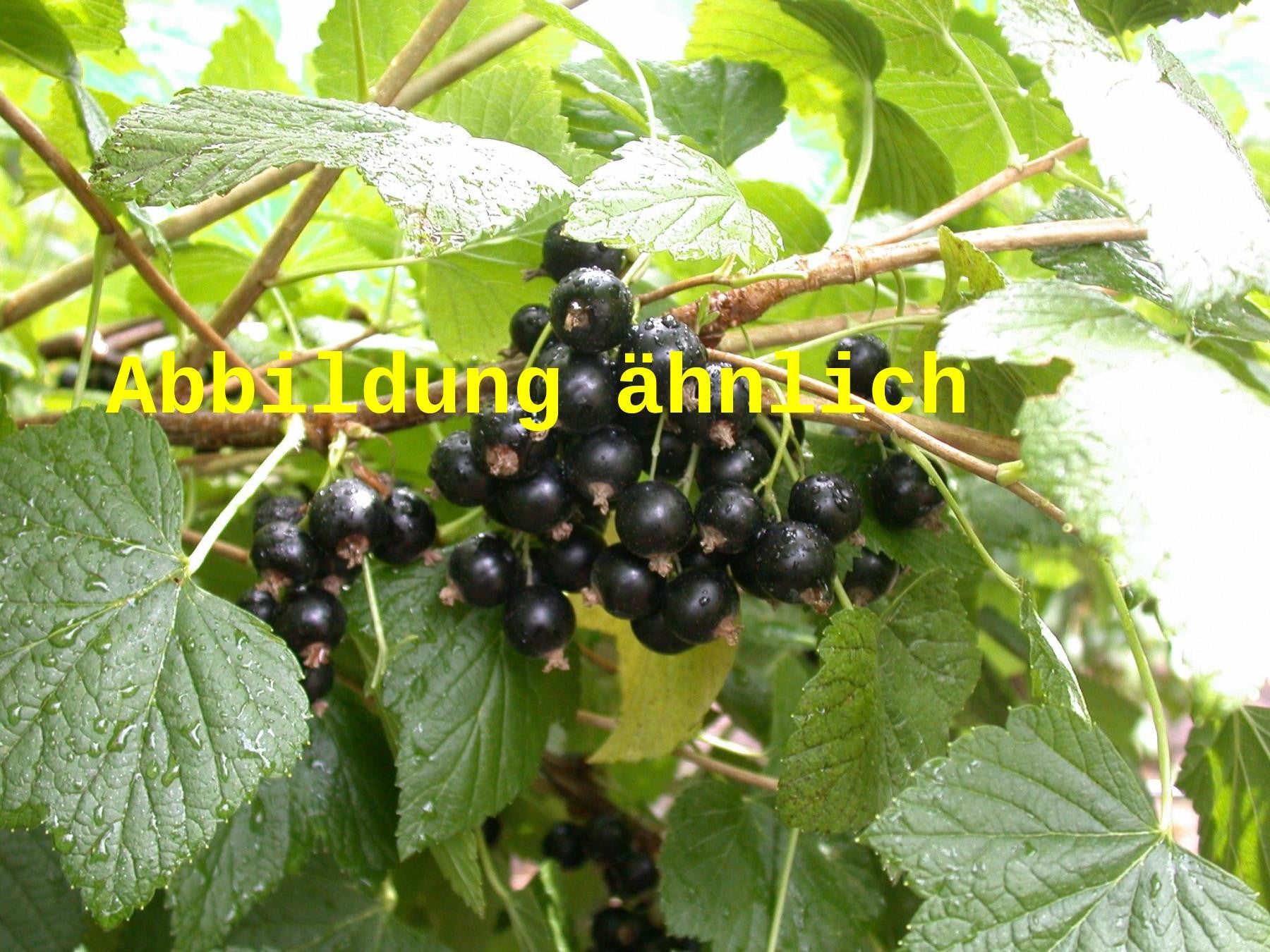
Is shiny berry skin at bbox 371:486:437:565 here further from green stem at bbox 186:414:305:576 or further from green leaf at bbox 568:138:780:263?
green leaf at bbox 568:138:780:263

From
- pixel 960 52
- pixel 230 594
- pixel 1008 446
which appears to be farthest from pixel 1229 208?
pixel 230 594

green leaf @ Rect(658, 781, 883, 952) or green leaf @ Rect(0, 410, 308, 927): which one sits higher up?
green leaf @ Rect(0, 410, 308, 927)

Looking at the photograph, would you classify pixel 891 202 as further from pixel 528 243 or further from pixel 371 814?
pixel 371 814

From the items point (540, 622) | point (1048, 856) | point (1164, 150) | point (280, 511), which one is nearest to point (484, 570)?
point (540, 622)

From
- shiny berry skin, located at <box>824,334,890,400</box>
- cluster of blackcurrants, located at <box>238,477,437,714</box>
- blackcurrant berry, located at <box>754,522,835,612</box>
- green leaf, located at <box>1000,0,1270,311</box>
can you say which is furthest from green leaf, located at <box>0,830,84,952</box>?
green leaf, located at <box>1000,0,1270,311</box>

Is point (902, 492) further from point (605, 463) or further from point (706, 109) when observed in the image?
point (706, 109)
